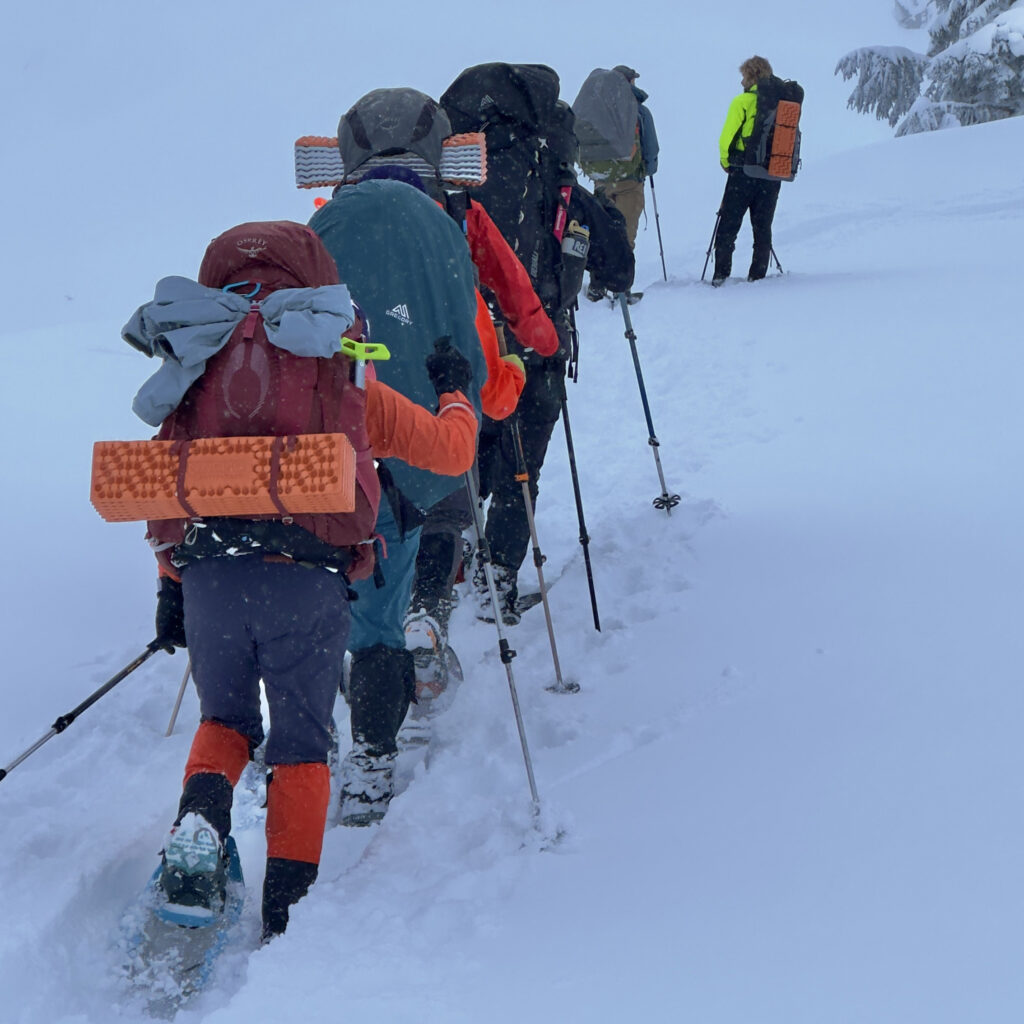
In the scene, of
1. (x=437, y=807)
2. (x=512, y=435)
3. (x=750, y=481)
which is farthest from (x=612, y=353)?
(x=437, y=807)

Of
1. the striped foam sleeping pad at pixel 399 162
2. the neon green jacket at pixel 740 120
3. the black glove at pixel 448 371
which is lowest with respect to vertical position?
the black glove at pixel 448 371

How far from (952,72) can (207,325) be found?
20592mm

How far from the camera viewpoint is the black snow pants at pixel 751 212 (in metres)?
10.0

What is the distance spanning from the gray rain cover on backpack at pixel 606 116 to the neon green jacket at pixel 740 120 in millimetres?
952

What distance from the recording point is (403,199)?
304 centimetres

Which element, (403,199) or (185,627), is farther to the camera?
(403,199)

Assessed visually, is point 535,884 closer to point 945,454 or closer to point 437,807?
point 437,807

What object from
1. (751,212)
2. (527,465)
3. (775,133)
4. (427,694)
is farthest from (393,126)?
(751,212)

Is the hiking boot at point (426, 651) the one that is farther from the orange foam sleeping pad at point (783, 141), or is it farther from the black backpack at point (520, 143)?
the orange foam sleeping pad at point (783, 141)

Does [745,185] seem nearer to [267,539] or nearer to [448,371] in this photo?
[448,371]

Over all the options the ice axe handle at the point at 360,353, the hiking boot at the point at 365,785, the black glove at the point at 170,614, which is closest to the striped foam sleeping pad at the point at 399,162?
the ice axe handle at the point at 360,353

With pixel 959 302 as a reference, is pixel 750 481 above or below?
below

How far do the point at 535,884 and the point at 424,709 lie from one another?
136cm

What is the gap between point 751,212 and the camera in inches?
404
